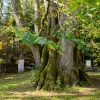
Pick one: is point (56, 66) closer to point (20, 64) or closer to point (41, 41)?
point (41, 41)

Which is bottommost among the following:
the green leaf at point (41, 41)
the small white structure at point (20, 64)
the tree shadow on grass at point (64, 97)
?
the tree shadow on grass at point (64, 97)

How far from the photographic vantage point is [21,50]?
17.9m

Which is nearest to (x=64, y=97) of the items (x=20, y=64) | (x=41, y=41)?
(x=41, y=41)

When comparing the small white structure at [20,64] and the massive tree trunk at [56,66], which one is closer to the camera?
the massive tree trunk at [56,66]

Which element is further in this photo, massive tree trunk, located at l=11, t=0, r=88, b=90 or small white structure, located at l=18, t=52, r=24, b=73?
small white structure, located at l=18, t=52, r=24, b=73

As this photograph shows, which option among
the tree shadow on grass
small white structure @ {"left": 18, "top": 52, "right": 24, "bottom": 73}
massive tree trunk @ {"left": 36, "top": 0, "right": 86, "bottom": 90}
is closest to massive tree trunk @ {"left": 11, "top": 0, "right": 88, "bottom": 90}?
massive tree trunk @ {"left": 36, "top": 0, "right": 86, "bottom": 90}

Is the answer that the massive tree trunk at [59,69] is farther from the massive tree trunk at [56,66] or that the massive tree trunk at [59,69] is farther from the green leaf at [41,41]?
the green leaf at [41,41]

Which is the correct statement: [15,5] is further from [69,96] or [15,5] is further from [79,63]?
[69,96]

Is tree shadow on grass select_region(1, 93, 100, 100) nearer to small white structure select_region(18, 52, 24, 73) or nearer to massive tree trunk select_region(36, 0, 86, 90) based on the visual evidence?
massive tree trunk select_region(36, 0, 86, 90)

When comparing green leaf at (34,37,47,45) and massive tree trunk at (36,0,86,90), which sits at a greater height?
green leaf at (34,37,47,45)

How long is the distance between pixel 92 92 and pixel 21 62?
10171 mm

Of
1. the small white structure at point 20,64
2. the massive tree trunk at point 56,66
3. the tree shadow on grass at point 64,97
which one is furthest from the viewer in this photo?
the small white structure at point 20,64

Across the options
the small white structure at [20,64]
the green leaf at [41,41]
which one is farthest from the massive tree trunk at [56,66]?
the small white structure at [20,64]

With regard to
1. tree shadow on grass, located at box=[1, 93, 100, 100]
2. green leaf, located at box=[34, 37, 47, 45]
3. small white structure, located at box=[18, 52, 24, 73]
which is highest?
green leaf, located at box=[34, 37, 47, 45]
